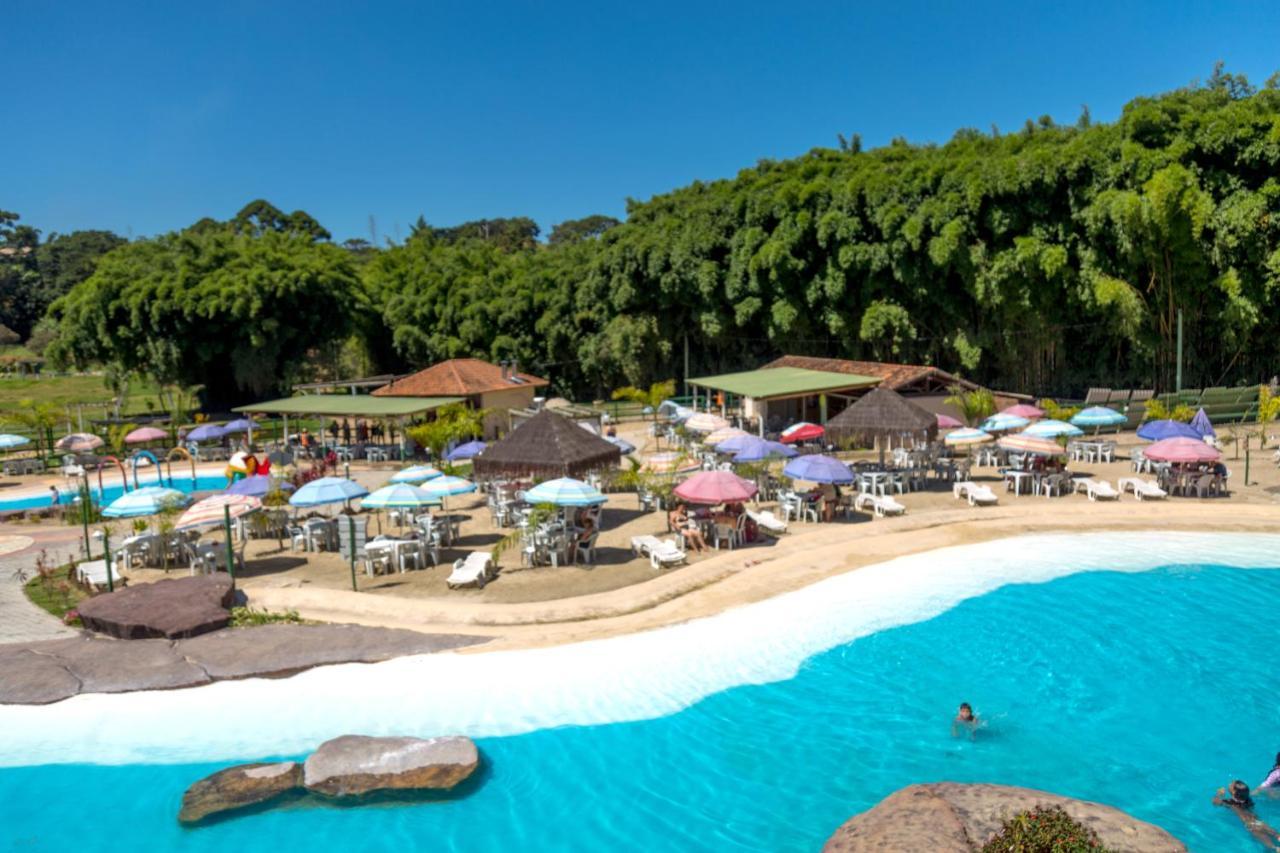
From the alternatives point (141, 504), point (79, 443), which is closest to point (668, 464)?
point (141, 504)

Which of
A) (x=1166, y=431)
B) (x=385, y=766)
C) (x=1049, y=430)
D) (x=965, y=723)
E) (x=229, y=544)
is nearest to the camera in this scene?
(x=385, y=766)

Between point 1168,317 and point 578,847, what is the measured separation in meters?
32.7

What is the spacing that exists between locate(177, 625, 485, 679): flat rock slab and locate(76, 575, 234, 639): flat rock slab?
411 mm

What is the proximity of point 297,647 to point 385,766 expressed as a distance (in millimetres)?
3798

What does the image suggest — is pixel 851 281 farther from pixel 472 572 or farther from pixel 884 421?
pixel 472 572

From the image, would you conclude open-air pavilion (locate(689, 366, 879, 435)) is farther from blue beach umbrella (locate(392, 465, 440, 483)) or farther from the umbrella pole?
the umbrella pole

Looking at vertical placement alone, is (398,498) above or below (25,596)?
above

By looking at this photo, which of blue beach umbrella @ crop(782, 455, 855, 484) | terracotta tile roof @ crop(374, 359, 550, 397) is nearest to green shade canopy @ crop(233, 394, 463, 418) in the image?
terracotta tile roof @ crop(374, 359, 550, 397)

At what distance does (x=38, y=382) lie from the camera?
199 ft

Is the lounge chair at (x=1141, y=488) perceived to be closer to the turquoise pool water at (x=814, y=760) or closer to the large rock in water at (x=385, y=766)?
the turquoise pool water at (x=814, y=760)

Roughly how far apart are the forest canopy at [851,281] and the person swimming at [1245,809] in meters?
26.8

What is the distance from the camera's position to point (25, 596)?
16.0 metres

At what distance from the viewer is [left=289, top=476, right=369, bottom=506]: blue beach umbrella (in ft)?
58.2

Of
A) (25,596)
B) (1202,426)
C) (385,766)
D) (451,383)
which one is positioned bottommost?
(385,766)
